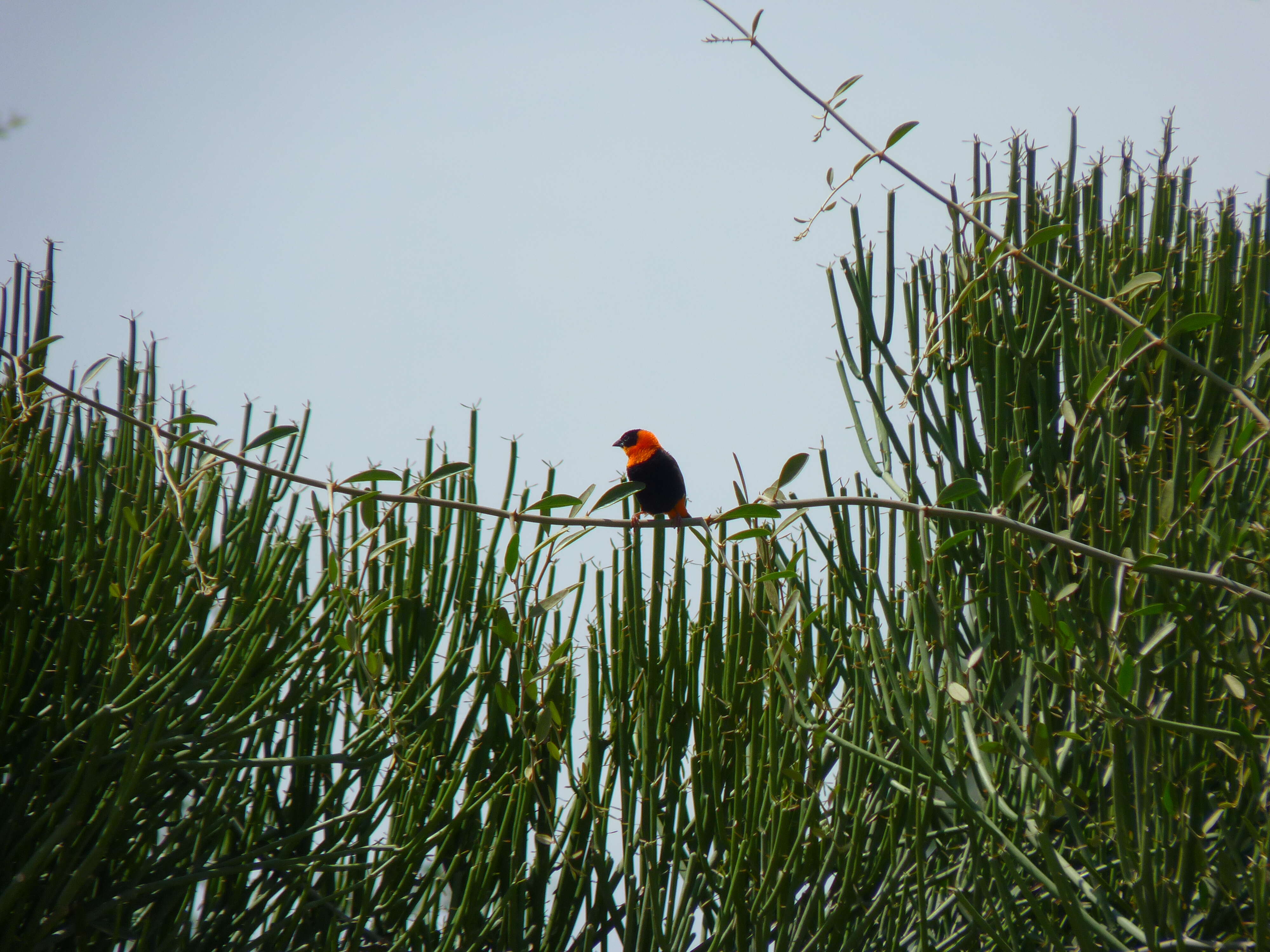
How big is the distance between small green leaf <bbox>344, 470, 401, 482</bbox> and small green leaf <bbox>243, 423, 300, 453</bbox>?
17 cm

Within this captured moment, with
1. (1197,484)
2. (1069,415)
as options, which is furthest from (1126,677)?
(1197,484)

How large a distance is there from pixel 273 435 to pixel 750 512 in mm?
873

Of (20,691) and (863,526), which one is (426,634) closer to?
(20,691)

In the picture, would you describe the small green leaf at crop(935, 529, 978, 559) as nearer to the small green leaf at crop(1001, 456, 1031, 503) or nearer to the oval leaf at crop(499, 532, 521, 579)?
the small green leaf at crop(1001, 456, 1031, 503)

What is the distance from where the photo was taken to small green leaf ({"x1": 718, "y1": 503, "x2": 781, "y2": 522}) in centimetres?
151

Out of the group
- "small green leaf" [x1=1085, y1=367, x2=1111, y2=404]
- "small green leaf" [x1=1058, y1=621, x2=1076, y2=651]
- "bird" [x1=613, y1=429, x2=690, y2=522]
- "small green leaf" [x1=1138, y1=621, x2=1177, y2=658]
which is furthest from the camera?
"bird" [x1=613, y1=429, x2=690, y2=522]

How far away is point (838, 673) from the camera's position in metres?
2.99

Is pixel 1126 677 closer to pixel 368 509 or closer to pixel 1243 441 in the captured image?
pixel 1243 441

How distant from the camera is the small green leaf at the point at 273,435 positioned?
1684mm

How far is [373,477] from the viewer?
1.61 meters

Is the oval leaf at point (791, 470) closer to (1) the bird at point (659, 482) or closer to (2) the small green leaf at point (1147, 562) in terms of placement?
(2) the small green leaf at point (1147, 562)

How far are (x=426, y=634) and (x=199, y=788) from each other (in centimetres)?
84

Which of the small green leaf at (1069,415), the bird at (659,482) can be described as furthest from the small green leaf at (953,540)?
the bird at (659,482)

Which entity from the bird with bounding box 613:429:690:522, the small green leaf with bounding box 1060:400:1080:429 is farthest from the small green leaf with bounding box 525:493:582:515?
the bird with bounding box 613:429:690:522
